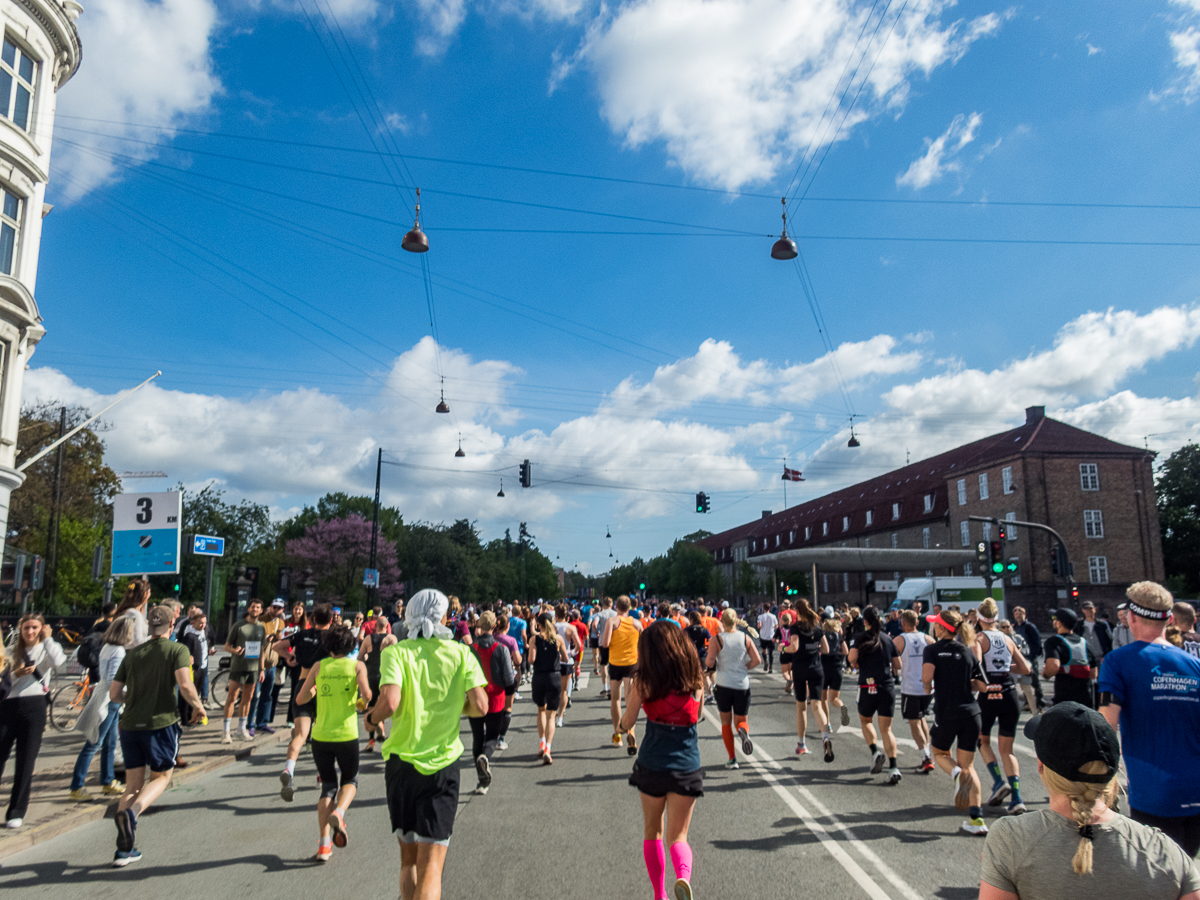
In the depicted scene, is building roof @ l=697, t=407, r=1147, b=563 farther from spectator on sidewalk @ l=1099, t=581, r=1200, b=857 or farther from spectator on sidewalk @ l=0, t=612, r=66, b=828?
spectator on sidewalk @ l=0, t=612, r=66, b=828

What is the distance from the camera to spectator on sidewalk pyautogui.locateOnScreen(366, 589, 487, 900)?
4.21 m

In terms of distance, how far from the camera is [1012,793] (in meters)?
7.02

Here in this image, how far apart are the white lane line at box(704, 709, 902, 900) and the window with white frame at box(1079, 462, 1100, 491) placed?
1880 inches

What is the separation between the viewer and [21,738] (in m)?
6.77

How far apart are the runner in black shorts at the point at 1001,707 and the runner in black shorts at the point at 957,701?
23 cm

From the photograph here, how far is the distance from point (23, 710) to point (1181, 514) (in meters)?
66.2

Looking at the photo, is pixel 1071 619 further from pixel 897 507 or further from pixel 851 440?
pixel 897 507

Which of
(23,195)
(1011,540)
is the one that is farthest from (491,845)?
(1011,540)

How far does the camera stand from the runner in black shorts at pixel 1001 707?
709 centimetres

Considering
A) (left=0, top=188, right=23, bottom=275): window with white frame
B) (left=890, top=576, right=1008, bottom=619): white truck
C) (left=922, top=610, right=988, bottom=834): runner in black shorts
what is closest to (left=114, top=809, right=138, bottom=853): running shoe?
(left=922, top=610, right=988, bottom=834): runner in black shorts

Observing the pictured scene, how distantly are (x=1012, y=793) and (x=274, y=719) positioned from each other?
1142 centimetres

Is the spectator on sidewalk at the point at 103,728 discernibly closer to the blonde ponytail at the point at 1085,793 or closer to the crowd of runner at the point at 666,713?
the crowd of runner at the point at 666,713

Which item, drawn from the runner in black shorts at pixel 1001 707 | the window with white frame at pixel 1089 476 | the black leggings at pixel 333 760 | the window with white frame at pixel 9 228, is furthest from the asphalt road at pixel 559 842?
the window with white frame at pixel 1089 476

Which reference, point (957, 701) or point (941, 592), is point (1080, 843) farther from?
point (941, 592)
